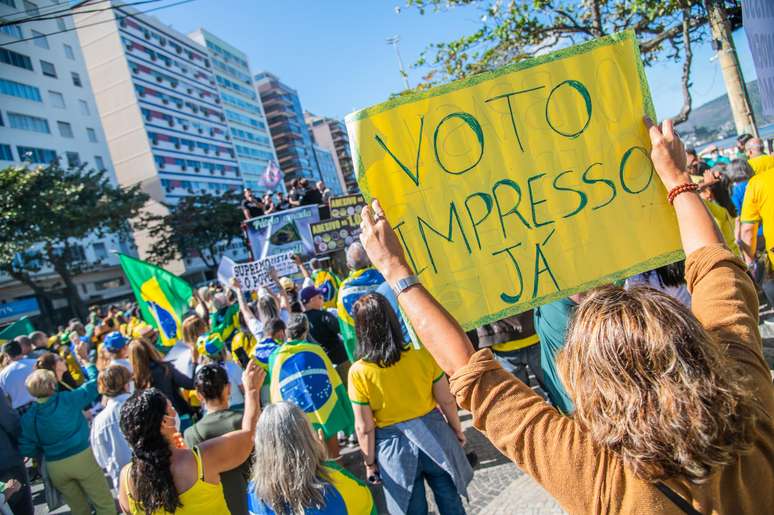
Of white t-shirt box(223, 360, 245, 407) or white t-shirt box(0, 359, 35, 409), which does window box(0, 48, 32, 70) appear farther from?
white t-shirt box(223, 360, 245, 407)

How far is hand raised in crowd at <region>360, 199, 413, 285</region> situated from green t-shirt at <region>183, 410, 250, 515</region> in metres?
2.19

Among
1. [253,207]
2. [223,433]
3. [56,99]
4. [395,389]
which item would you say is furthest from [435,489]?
[56,99]

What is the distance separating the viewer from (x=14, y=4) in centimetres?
4094

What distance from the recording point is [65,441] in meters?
4.62

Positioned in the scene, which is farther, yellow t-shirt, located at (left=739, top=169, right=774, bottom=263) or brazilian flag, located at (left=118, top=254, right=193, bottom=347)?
brazilian flag, located at (left=118, top=254, right=193, bottom=347)

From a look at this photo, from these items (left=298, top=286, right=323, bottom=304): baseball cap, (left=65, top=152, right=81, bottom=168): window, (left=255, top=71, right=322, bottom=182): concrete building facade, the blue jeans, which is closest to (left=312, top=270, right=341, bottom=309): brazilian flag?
(left=298, top=286, right=323, bottom=304): baseball cap

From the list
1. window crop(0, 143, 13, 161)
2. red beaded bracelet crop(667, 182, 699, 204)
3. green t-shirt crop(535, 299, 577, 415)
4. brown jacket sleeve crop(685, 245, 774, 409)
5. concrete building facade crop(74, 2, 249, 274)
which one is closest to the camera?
brown jacket sleeve crop(685, 245, 774, 409)

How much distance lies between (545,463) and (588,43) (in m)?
1.65

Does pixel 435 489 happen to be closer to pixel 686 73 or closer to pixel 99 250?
pixel 686 73

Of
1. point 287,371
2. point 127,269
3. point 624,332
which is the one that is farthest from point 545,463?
point 127,269

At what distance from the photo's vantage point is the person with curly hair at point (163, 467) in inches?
104

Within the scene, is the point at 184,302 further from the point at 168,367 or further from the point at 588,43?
the point at 588,43

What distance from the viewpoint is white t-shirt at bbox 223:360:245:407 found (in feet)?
15.7

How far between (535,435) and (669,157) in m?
1.26
